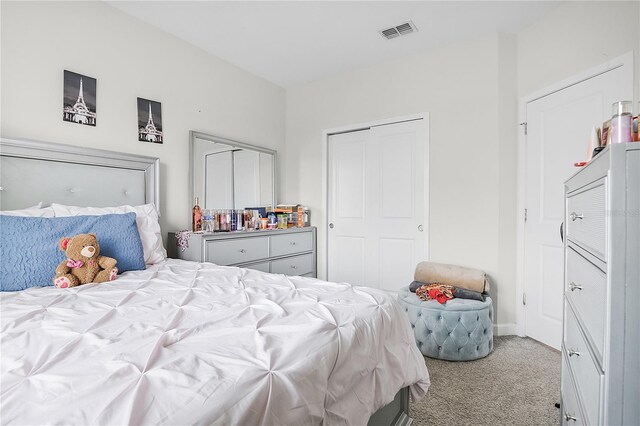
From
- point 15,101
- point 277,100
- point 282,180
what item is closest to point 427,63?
point 277,100

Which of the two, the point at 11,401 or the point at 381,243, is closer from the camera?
the point at 11,401

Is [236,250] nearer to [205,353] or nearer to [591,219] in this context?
[205,353]

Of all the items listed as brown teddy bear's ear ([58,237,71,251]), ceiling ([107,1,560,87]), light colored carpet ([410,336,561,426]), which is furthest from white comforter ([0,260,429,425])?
ceiling ([107,1,560,87])

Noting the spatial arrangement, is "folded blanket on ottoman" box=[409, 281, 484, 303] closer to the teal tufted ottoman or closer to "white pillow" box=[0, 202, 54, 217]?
the teal tufted ottoman

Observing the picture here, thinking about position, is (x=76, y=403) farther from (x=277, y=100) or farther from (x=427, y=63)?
(x=277, y=100)

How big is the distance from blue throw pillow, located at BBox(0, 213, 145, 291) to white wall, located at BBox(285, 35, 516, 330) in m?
2.52

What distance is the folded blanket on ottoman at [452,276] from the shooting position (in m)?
2.51

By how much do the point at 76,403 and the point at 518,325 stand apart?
10.1 feet

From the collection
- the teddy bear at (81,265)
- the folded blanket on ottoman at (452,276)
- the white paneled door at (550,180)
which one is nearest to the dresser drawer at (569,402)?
the folded blanket on ottoman at (452,276)

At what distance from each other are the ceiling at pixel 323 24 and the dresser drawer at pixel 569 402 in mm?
2464

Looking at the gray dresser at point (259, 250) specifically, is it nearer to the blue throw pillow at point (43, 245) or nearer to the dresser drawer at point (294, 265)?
the dresser drawer at point (294, 265)

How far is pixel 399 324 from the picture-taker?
1290mm

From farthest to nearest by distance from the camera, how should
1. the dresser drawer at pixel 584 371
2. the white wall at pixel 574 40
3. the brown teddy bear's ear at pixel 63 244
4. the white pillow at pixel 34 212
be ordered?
the white wall at pixel 574 40 < the white pillow at pixel 34 212 < the brown teddy bear's ear at pixel 63 244 < the dresser drawer at pixel 584 371

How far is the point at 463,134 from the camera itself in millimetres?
2852
